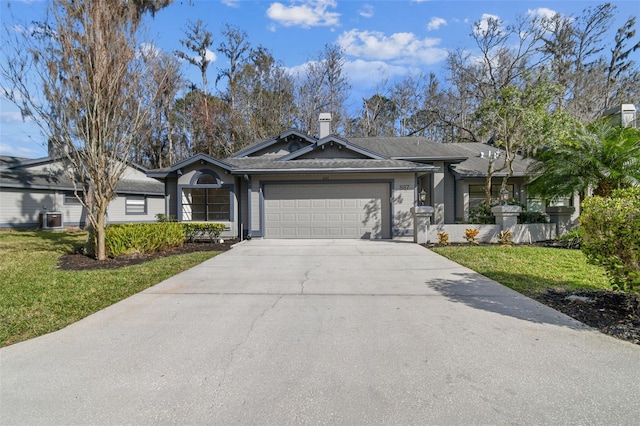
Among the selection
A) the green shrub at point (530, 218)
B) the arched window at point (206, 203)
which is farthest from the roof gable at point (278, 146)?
the green shrub at point (530, 218)

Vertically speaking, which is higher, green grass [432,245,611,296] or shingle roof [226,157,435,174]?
shingle roof [226,157,435,174]

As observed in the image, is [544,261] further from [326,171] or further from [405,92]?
[405,92]

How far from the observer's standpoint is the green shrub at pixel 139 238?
9.12 metres

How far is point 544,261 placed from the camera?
804 cm

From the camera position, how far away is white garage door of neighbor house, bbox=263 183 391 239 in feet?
42.5

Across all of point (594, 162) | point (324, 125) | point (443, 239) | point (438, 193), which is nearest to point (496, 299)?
point (443, 239)

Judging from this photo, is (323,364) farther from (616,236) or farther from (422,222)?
(422,222)

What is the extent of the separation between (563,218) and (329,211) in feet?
27.4

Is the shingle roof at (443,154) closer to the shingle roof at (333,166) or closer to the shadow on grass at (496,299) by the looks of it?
the shingle roof at (333,166)

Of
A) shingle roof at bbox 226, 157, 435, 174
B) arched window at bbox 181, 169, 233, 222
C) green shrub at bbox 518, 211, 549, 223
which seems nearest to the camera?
green shrub at bbox 518, 211, 549, 223

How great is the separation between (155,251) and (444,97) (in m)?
27.8

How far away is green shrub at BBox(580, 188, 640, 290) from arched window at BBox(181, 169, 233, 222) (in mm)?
11761

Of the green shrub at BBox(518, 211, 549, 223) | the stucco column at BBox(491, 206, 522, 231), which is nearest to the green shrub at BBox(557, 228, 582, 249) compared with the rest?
the green shrub at BBox(518, 211, 549, 223)

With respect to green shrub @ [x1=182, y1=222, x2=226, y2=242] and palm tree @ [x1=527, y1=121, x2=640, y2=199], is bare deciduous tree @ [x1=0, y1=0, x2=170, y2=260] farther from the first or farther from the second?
palm tree @ [x1=527, y1=121, x2=640, y2=199]
